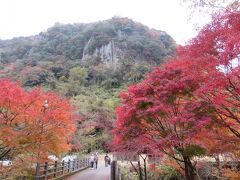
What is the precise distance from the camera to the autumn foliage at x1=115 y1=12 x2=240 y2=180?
6129 millimetres

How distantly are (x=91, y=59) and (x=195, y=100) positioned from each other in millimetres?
62056

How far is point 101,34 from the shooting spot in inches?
2908

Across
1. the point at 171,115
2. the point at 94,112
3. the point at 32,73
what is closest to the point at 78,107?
the point at 94,112

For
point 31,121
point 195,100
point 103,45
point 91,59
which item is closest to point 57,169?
point 31,121

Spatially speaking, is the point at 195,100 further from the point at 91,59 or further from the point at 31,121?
the point at 91,59

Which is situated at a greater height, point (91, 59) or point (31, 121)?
point (91, 59)

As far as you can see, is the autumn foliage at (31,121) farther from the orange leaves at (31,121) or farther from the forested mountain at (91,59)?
the forested mountain at (91,59)

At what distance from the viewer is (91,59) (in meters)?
70.1

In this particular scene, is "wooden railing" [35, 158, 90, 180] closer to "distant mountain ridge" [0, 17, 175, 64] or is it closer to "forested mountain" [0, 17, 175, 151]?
"forested mountain" [0, 17, 175, 151]

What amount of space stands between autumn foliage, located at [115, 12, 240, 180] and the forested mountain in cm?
2891

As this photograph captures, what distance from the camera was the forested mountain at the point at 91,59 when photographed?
52625 mm

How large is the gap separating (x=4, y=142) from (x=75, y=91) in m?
41.5

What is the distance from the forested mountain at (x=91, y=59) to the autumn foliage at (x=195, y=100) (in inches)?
1138

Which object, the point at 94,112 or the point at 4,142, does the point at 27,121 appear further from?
the point at 94,112
